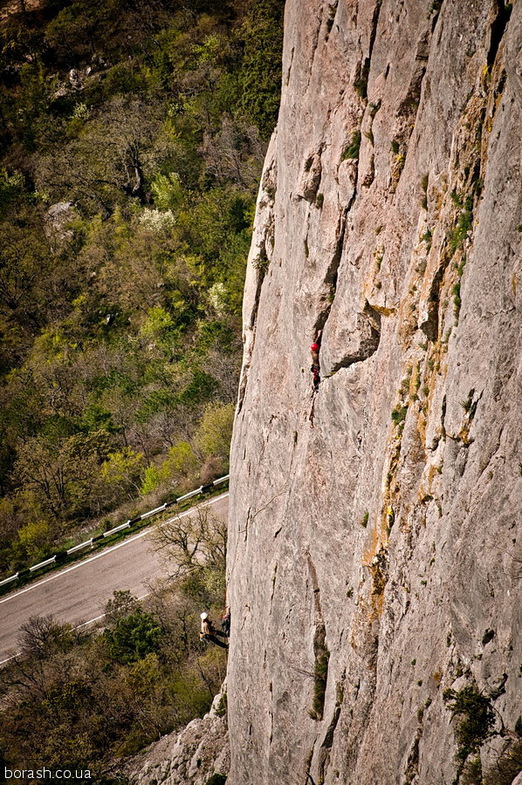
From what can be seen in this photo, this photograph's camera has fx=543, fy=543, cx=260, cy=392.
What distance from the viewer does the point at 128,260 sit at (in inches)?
2229

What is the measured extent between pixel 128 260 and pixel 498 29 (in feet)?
169

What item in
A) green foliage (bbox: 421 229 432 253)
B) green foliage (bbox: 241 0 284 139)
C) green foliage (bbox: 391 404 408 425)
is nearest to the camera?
green foliage (bbox: 421 229 432 253)

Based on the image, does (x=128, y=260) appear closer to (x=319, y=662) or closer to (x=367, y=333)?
(x=367, y=333)

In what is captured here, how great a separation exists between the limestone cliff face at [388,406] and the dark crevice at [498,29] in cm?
4

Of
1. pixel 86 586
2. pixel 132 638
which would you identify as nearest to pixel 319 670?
pixel 132 638

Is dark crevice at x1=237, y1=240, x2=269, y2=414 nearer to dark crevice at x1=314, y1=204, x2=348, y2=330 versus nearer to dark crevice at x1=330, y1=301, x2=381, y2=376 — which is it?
dark crevice at x1=314, y1=204, x2=348, y2=330

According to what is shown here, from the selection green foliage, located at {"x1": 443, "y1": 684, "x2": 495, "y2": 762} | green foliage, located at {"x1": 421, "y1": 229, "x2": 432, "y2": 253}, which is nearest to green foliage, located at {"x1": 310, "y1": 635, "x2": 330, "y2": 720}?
green foliage, located at {"x1": 443, "y1": 684, "x2": 495, "y2": 762}

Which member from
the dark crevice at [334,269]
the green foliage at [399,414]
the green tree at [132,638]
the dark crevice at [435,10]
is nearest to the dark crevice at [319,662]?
the green foliage at [399,414]

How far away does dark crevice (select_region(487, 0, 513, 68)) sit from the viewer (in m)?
8.72

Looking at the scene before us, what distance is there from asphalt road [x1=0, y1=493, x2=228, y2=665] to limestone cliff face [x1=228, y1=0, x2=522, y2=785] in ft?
62.0

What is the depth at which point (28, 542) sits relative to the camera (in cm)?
4231

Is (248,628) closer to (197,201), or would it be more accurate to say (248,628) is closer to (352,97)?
(352,97)

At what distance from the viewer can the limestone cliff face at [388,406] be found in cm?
829

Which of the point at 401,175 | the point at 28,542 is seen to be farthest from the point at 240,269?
the point at 401,175
